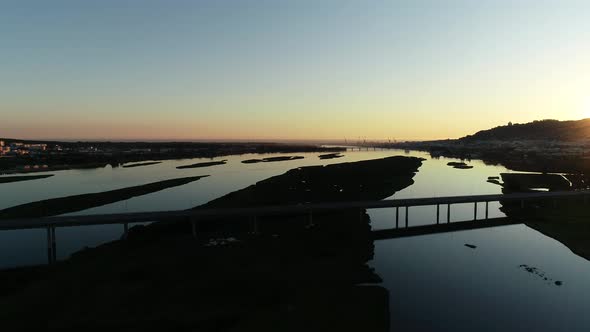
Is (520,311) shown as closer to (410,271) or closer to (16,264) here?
(410,271)

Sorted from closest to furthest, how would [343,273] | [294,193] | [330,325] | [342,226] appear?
[330,325] < [343,273] < [342,226] < [294,193]

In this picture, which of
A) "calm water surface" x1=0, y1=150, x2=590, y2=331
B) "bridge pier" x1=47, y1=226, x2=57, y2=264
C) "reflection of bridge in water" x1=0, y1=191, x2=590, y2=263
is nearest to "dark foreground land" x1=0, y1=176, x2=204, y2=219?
"calm water surface" x1=0, y1=150, x2=590, y2=331

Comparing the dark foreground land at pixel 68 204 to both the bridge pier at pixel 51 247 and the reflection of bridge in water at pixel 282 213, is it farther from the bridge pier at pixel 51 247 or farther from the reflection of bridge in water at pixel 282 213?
the bridge pier at pixel 51 247

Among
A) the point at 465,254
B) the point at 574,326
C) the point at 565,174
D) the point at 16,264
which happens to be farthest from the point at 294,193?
the point at 565,174

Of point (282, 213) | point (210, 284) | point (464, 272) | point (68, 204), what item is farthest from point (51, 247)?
point (464, 272)

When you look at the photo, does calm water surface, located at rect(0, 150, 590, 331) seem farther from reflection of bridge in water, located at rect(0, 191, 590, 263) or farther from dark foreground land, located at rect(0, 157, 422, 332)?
dark foreground land, located at rect(0, 157, 422, 332)

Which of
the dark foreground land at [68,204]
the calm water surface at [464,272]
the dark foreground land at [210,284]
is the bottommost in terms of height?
the calm water surface at [464,272]

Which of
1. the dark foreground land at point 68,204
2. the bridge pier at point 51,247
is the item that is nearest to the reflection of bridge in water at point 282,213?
the bridge pier at point 51,247

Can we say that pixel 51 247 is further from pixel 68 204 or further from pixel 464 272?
pixel 464 272

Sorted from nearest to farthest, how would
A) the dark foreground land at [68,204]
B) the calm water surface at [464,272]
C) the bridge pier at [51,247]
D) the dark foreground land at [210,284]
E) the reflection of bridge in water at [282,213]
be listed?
the dark foreground land at [210,284]
the calm water surface at [464,272]
the bridge pier at [51,247]
the reflection of bridge in water at [282,213]
the dark foreground land at [68,204]
